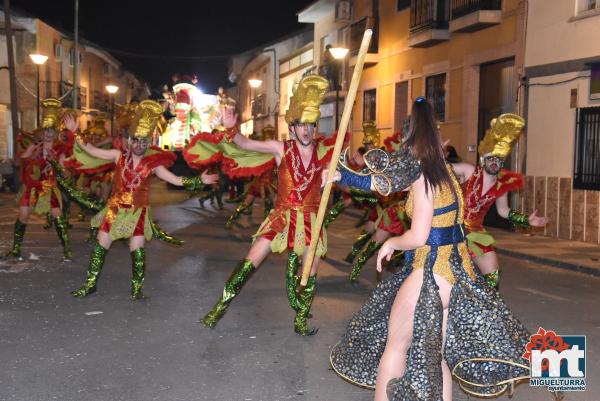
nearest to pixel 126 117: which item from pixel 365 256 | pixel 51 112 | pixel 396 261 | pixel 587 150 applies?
pixel 51 112

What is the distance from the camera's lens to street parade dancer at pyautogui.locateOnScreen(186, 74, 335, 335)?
21.3ft

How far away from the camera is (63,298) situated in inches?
324

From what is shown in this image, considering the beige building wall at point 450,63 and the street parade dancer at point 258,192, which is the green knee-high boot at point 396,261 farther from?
the beige building wall at point 450,63

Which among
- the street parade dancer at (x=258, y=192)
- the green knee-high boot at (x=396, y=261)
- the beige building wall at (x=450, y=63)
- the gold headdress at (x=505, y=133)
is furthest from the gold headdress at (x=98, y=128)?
the gold headdress at (x=505, y=133)

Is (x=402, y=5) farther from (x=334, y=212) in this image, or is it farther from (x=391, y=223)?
(x=391, y=223)

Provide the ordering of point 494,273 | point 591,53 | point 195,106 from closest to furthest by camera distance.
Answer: point 494,273 < point 591,53 < point 195,106

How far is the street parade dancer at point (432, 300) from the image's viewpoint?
157 inches

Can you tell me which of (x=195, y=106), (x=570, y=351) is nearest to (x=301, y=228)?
(x=570, y=351)

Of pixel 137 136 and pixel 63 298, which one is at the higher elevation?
pixel 137 136

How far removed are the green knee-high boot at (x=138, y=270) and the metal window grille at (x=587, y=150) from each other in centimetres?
994

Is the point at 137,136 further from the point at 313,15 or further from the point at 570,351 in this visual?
the point at 313,15

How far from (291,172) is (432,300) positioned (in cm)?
281

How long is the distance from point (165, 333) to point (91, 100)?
50.8 metres
